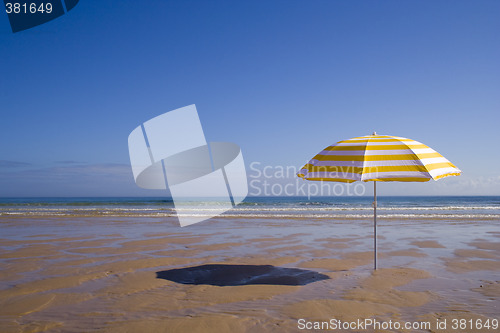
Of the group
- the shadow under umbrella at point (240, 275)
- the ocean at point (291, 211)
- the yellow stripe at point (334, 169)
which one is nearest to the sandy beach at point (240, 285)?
the shadow under umbrella at point (240, 275)

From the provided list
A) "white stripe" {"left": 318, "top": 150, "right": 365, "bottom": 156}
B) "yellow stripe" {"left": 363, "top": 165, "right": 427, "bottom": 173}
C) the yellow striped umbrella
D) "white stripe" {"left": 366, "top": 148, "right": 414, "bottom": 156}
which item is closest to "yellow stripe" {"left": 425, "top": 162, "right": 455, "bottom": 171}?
the yellow striped umbrella

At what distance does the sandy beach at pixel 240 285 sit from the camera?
4.07 meters

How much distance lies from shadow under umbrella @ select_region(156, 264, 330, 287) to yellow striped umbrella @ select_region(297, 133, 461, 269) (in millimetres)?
1754

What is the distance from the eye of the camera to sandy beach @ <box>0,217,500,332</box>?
4074 millimetres

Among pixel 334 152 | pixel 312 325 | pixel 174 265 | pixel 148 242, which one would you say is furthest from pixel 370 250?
pixel 148 242

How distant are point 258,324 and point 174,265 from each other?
3.57m

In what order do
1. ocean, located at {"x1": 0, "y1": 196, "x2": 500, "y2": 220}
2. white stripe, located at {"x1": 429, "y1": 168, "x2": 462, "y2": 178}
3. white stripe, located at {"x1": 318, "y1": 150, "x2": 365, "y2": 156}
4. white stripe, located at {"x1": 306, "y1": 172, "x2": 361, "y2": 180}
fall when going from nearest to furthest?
white stripe, located at {"x1": 429, "y1": 168, "x2": 462, "y2": 178} < white stripe, located at {"x1": 306, "y1": 172, "x2": 361, "y2": 180} < white stripe, located at {"x1": 318, "y1": 150, "x2": 365, "y2": 156} < ocean, located at {"x1": 0, "y1": 196, "x2": 500, "y2": 220}

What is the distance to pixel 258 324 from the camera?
392 cm

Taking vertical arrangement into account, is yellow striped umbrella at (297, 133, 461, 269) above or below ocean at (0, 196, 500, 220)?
above

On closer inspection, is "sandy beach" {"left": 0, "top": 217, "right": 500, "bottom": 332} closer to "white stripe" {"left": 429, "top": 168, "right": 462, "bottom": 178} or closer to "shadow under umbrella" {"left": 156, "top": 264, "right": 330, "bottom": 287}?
"shadow under umbrella" {"left": 156, "top": 264, "right": 330, "bottom": 287}

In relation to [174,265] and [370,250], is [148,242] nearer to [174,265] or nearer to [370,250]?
[174,265]

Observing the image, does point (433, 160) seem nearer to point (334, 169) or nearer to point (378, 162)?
point (378, 162)

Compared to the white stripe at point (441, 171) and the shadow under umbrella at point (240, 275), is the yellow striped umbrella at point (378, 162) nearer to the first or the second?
the white stripe at point (441, 171)

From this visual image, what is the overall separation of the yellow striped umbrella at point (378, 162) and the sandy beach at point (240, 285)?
1686 mm
